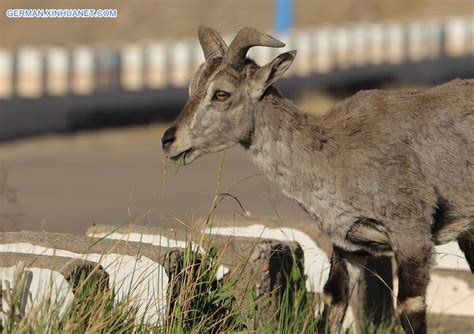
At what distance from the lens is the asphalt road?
15273 millimetres

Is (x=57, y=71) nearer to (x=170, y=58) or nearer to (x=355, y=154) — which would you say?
(x=170, y=58)

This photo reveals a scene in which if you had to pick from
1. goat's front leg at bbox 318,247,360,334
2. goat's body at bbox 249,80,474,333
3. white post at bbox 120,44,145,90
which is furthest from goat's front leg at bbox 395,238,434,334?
white post at bbox 120,44,145,90

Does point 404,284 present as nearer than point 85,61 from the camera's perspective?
Yes

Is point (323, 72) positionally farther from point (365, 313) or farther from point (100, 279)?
point (100, 279)

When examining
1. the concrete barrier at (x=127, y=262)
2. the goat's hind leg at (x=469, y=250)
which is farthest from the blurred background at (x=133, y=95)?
the goat's hind leg at (x=469, y=250)

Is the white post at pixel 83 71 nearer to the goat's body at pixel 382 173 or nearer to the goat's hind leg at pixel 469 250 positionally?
the goat's hind leg at pixel 469 250

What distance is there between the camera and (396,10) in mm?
49719

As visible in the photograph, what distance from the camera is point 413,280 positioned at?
848 centimetres

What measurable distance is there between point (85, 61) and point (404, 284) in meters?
18.9

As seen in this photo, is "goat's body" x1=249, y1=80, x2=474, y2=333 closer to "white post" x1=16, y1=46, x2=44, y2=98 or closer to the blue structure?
"white post" x1=16, y1=46, x2=44, y2=98

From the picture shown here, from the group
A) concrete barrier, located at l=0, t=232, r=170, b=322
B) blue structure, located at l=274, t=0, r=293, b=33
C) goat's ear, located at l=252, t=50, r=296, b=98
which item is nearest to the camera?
concrete barrier, located at l=0, t=232, r=170, b=322

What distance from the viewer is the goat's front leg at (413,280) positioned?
846cm

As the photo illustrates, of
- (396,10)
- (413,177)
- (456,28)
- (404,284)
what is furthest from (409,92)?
(396,10)

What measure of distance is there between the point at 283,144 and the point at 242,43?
2.38ft
